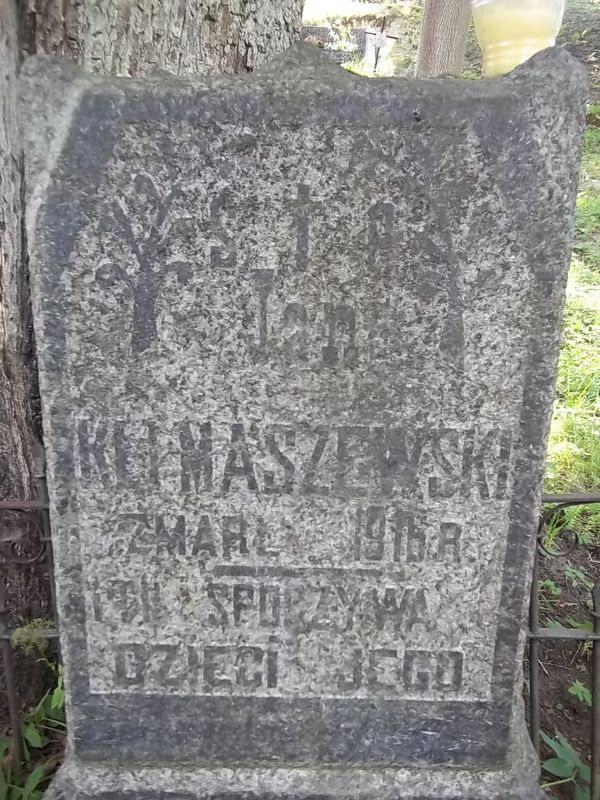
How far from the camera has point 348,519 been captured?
1.54m

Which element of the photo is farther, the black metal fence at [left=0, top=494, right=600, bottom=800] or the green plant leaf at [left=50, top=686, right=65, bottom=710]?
the green plant leaf at [left=50, top=686, right=65, bottom=710]

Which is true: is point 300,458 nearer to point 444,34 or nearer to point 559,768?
point 559,768

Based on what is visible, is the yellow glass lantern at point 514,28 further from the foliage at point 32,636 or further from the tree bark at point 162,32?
the foliage at point 32,636

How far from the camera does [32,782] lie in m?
1.85

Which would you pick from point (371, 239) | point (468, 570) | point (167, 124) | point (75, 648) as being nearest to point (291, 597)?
point (468, 570)

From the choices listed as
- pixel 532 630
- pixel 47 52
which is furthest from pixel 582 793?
pixel 47 52

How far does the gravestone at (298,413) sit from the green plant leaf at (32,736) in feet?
1.39

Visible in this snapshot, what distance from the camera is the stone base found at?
5.36 feet

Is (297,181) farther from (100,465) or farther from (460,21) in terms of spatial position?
A: (460,21)

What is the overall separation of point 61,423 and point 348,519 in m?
0.64

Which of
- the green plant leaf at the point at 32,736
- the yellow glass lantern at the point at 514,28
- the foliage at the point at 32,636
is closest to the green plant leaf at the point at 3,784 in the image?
the green plant leaf at the point at 32,736

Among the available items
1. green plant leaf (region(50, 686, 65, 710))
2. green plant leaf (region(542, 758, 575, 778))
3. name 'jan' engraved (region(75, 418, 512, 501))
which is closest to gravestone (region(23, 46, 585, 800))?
name 'jan' engraved (region(75, 418, 512, 501))

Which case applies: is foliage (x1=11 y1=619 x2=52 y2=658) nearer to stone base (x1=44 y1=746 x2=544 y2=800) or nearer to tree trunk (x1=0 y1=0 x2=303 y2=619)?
tree trunk (x1=0 y1=0 x2=303 y2=619)

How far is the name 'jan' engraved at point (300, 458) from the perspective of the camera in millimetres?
1468
